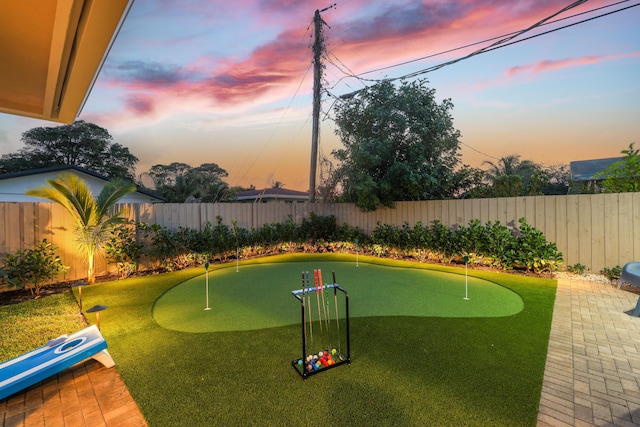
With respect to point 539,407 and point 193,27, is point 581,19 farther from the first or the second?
point 193,27

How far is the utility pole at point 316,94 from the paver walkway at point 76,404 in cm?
935

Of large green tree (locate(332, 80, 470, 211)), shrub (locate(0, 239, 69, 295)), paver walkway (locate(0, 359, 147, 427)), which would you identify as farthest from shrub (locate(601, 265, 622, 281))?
shrub (locate(0, 239, 69, 295))

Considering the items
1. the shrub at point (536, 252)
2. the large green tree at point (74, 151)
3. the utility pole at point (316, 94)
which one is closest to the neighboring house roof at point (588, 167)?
the shrub at point (536, 252)

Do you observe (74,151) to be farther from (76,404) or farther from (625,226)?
(625,226)

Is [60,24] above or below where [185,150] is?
below

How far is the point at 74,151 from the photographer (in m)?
22.1

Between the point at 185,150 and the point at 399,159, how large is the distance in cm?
1081

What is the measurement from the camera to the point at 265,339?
322cm

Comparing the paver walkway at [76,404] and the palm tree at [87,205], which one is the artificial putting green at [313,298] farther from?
the palm tree at [87,205]

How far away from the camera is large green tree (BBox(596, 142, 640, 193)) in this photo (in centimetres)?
609

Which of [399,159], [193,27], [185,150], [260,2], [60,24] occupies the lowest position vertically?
[60,24]

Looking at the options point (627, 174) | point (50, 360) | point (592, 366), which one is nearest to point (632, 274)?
point (592, 366)

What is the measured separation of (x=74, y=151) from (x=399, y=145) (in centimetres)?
2654

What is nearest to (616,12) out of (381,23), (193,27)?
(381,23)
